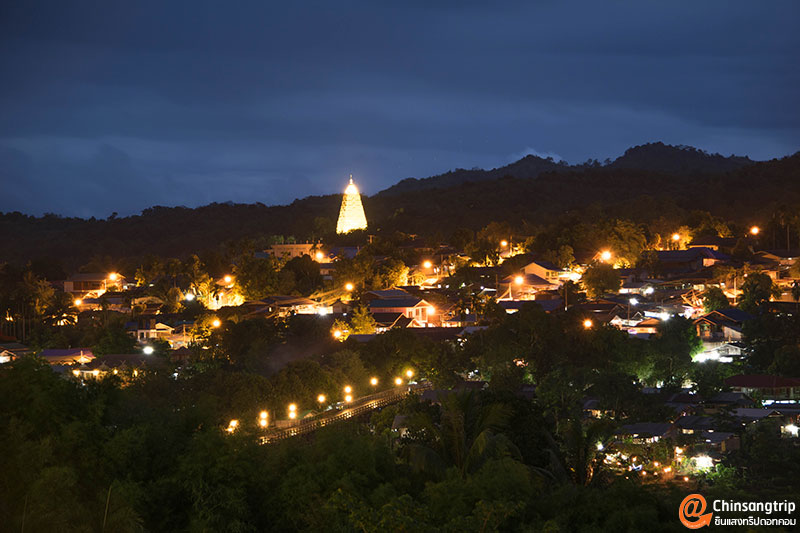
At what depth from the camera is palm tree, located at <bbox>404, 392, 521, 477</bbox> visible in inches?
362

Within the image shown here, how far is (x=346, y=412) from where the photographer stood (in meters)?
17.0

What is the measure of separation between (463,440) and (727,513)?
271 centimetres

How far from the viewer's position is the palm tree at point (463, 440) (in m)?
9.20

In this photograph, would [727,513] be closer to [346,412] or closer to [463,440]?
[463,440]

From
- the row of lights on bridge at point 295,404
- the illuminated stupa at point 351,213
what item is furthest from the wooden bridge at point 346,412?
the illuminated stupa at point 351,213

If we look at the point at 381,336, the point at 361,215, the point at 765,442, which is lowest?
the point at 765,442

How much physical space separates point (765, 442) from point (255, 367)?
1238 centimetres

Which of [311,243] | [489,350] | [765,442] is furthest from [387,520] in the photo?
[311,243]

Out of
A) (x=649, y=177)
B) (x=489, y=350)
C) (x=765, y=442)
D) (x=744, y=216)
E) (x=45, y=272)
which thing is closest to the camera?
(x=765, y=442)

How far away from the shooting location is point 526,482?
797 centimetres

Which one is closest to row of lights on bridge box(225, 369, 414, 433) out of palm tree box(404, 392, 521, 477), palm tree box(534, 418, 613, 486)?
palm tree box(404, 392, 521, 477)

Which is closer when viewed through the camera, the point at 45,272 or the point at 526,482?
the point at 526,482

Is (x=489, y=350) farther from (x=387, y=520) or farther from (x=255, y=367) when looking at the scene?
(x=387, y=520)

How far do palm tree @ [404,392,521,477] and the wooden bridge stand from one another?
4.04 meters
